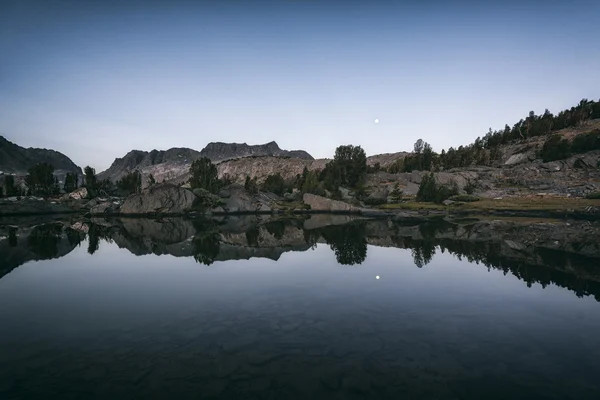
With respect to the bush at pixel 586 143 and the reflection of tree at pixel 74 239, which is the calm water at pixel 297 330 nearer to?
the reflection of tree at pixel 74 239

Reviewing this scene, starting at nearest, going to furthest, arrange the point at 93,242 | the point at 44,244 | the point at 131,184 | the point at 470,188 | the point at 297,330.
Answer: the point at 297,330 → the point at 44,244 → the point at 93,242 → the point at 470,188 → the point at 131,184

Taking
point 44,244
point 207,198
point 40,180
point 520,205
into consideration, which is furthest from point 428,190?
point 40,180

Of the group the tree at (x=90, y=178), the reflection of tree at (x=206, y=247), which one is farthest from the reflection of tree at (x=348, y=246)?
the tree at (x=90, y=178)

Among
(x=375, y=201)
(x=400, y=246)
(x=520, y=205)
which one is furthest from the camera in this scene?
(x=375, y=201)

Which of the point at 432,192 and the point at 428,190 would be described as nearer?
the point at 432,192

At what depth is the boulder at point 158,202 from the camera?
9738cm

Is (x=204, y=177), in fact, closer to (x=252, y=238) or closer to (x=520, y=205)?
(x=252, y=238)

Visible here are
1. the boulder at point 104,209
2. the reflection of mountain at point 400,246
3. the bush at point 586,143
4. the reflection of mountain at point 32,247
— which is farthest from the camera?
the bush at point 586,143

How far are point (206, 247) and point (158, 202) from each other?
2568 inches

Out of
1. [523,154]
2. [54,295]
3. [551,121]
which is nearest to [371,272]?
[54,295]

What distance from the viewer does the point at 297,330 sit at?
50.5 ft

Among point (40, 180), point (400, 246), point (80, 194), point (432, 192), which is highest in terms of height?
point (40, 180)

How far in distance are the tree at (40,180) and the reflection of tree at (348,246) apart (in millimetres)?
163550

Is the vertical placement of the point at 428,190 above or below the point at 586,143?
below
